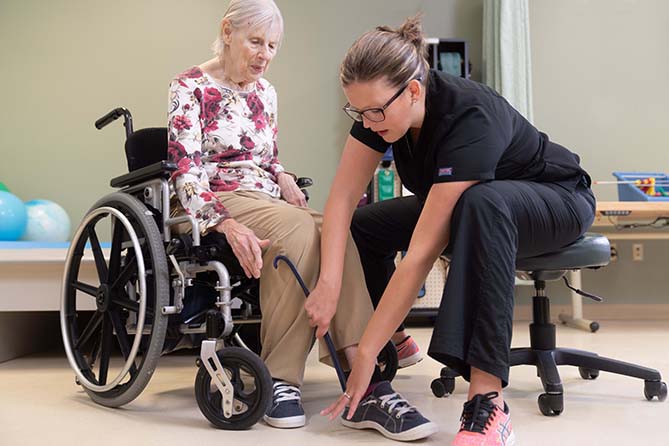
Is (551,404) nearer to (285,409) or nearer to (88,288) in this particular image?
(285,409)

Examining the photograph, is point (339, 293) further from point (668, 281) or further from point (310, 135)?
point (668, 281)

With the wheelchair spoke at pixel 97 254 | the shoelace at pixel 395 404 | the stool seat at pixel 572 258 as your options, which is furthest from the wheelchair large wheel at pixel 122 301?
the stool seat at pixel 572 258

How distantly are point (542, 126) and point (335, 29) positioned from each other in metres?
1.41

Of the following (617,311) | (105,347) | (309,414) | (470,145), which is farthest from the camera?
(617,311)

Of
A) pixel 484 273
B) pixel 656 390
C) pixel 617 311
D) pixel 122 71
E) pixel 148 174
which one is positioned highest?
pixel 122 71

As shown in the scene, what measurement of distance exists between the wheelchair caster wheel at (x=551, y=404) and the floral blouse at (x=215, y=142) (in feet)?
2.95

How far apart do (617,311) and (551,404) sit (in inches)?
107

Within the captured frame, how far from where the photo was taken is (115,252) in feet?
6.14

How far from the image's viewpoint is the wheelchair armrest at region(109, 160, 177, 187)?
5.51 feet

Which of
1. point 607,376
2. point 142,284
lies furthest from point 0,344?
point 607,376

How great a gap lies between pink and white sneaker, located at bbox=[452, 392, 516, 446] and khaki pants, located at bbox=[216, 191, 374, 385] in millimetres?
371

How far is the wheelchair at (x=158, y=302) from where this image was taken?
154 centimetres

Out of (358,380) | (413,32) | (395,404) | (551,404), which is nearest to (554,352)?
(551,404)

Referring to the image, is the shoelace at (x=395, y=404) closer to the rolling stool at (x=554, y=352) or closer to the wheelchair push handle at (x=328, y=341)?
the wheelchair push handle at (x=328, y=341)
